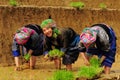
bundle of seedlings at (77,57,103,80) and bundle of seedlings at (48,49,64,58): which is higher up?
bundle of seedlings at (48,49,64,58)

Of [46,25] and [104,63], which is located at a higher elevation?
[46,25]

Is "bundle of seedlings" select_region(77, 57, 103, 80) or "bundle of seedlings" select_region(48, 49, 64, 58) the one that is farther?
"bundle of seedlings" select_region(48, 49, 64, 58)

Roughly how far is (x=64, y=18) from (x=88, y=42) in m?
3.79

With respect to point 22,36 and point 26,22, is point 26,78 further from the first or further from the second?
point 26,22

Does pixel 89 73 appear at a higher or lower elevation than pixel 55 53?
lower

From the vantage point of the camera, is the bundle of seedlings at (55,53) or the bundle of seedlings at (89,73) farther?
the bundle of seedlings at (55,53)

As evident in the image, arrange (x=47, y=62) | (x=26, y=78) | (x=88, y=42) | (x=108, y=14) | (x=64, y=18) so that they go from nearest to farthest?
(x=88, y=42)
(x=26, y=78)
(x=47, y=62)
(x=64, y=18)
(x=108, y=14)

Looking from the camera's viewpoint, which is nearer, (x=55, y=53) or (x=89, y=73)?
(x=89, y=73)

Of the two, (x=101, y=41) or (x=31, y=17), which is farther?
(x=31, y=17)

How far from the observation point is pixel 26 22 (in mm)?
9695

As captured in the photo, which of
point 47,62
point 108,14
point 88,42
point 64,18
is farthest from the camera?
point 108,14

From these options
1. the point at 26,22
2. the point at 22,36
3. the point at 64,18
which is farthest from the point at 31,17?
the point at 22,36

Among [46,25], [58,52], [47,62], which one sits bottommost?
[47,62]

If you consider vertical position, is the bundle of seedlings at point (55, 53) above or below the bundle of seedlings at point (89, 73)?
above
